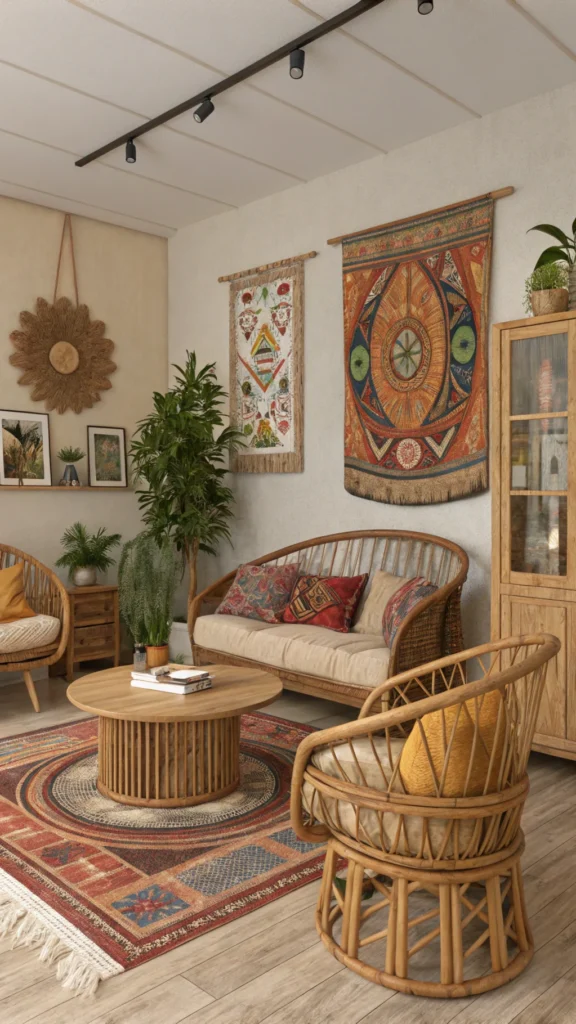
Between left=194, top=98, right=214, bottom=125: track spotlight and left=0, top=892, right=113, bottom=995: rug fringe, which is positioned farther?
left=194, top=98, right=214, bottom=125: track spotlight

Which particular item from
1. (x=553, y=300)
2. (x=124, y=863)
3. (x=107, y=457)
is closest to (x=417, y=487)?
(x=553, y=300)

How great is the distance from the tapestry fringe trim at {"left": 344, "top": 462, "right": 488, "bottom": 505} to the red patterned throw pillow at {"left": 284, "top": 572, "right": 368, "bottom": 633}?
48cm

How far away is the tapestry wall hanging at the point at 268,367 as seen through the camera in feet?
17.2

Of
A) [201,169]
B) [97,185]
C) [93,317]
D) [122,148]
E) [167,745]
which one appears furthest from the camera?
[93,317]

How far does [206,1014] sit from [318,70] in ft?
12.1

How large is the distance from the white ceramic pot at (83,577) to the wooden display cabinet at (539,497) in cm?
280

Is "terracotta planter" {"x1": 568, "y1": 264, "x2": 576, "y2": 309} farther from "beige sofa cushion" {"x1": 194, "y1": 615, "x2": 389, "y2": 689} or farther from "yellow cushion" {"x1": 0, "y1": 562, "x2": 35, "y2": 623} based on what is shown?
"yellow cushion" {"x1": 0, "y1": 562, "x2": 35, "y2": 623}

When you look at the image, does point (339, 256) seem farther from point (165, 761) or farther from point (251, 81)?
point (165, 761)

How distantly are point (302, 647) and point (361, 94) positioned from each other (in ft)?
8.95

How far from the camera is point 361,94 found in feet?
12.9

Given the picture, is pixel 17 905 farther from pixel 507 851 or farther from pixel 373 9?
pixel 373 9

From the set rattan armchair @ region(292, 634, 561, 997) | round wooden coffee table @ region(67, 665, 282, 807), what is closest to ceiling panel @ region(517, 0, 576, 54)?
rattan armchair @ region(292, 634, 561, 997)

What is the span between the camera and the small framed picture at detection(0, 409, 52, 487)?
17.4ft

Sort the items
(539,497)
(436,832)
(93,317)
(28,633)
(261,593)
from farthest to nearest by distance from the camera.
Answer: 1. (93,317)
2. (261,593)
3. (28,633)
4. (539,497)
5. (436,832)
